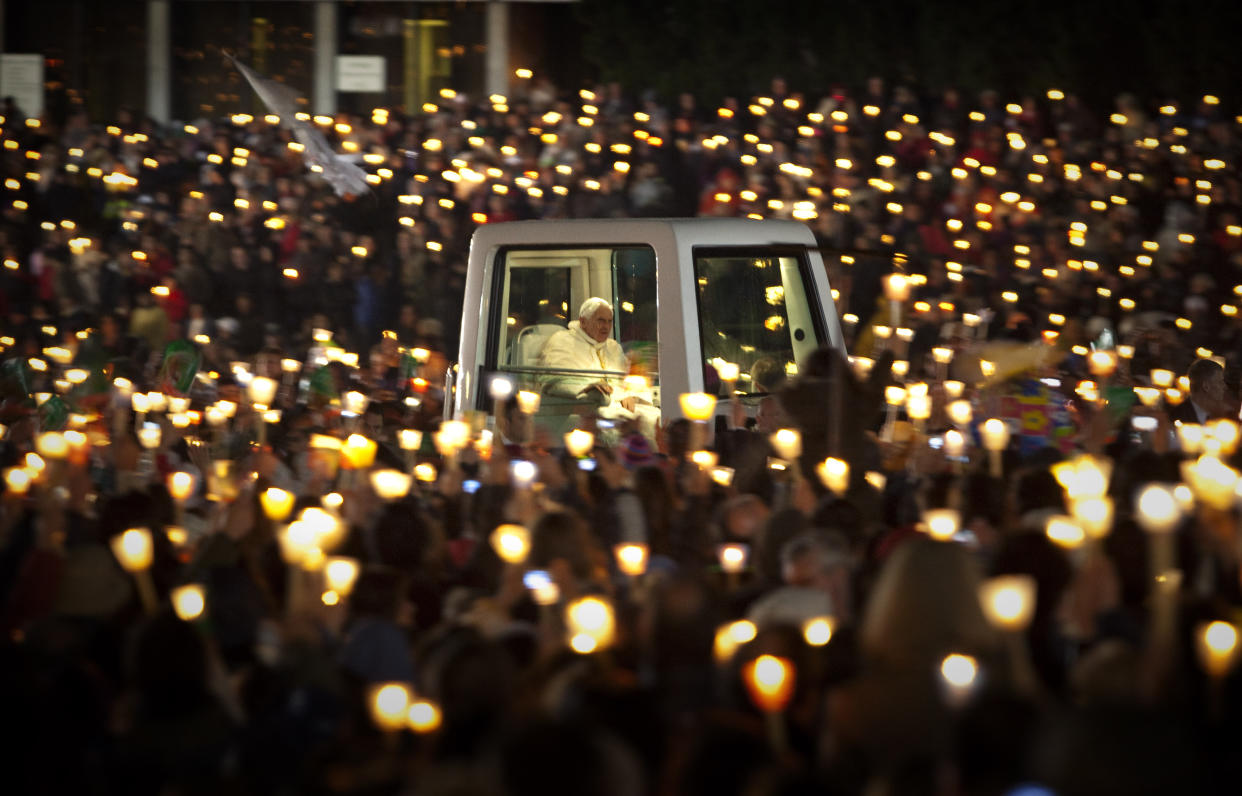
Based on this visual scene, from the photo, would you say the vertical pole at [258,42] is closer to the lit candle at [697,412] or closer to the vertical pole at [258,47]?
the vertical pole at [258,47]

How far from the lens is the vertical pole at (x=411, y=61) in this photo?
2822 cm

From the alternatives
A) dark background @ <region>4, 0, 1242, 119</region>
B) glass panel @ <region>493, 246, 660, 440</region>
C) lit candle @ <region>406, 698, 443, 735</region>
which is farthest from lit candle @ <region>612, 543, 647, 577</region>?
dark background @ <region>4, 0, 1242, 119</region>

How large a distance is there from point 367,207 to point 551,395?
7150 mm

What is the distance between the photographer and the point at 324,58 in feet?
92.1

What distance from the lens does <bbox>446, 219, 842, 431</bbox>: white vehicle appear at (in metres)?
8.11

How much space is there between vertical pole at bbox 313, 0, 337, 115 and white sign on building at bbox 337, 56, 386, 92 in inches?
81.8

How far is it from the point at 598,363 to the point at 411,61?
68.4ft

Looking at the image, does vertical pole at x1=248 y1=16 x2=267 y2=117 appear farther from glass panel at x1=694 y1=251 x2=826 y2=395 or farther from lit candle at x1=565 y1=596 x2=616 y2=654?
lit candle at x1=565 y1=596 x2=616 y2=654

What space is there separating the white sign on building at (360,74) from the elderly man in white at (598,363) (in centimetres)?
1710

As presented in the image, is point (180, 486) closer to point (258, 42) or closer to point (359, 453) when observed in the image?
point (359, 453)

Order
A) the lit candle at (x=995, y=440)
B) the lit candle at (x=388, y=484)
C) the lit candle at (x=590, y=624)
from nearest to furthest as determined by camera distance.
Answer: the lit candle at (x=590, y=624) < the lit candle at (x=388, y=484) < the lit candle at (x=995, y=440)

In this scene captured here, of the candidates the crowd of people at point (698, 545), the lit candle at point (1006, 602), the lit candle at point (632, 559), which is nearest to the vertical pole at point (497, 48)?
the crowd of people at point (698, 545)

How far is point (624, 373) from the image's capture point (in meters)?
8.38

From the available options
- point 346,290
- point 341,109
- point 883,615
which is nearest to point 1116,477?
point 883,615
